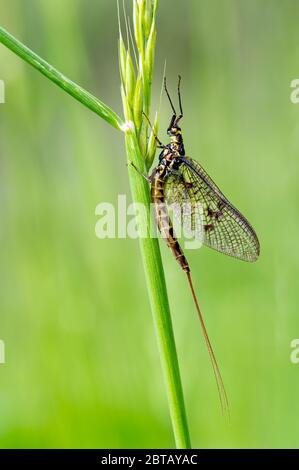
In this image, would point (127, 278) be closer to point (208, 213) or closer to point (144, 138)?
point (208, 213)

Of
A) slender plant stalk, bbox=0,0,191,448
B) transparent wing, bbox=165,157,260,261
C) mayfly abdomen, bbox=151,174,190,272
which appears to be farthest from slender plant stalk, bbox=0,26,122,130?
transparent wing, bbox=165,157,260,261

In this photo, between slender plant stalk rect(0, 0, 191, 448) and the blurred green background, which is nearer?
slender plant stalk rect(0, 0, 191, 448)

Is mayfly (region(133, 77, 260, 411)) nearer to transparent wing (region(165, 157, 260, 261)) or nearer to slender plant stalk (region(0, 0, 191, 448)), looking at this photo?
transparent wing (region(165, 157, 260, 261))

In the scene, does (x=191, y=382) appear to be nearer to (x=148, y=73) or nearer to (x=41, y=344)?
(x=41, y=344)

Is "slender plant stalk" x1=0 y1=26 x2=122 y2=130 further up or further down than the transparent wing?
further up

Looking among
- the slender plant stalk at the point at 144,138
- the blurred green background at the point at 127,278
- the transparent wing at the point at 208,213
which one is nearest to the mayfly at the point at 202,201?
the transparent wing at the point at 208,213

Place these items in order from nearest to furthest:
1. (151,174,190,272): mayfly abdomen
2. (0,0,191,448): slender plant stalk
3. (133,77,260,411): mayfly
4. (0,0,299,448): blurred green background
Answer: (0,0,191,448): slender plant stalk
(151,174,190,272): mayfly abdomen
(133,77,260,411): mayfly
(0,0,299,448): blurred green background

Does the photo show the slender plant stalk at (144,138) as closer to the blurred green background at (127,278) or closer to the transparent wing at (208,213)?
the transparent wing at (208,213)
